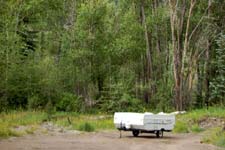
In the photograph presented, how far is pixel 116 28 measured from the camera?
134 ft

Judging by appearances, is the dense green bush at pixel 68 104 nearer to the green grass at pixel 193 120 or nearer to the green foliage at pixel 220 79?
the green grass at pixel 193 120

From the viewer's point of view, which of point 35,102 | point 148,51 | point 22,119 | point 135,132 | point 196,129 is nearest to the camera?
point 135,132

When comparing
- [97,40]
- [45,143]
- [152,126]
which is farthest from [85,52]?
[45,143]

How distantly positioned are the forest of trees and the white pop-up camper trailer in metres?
12.6

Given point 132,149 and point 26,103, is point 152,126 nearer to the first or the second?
point 132,149

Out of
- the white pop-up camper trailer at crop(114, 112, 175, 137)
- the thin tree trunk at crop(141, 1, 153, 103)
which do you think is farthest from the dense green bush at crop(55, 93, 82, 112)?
the white pop-up camper trailer at crop(114, 112, 175, 137)

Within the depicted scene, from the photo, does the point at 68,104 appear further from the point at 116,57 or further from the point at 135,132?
the point at 135,132

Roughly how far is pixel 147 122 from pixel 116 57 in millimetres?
19541

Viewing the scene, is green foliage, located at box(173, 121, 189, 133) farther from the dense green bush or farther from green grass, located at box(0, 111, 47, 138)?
the dense green bush

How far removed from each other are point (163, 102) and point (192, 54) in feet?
14.9

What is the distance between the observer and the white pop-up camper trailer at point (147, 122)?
19.9 metres

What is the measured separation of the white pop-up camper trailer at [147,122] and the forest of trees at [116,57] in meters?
12.6

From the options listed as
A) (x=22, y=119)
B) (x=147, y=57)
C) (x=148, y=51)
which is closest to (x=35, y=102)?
(x=22, y=119)

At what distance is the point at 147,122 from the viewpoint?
19875mm
